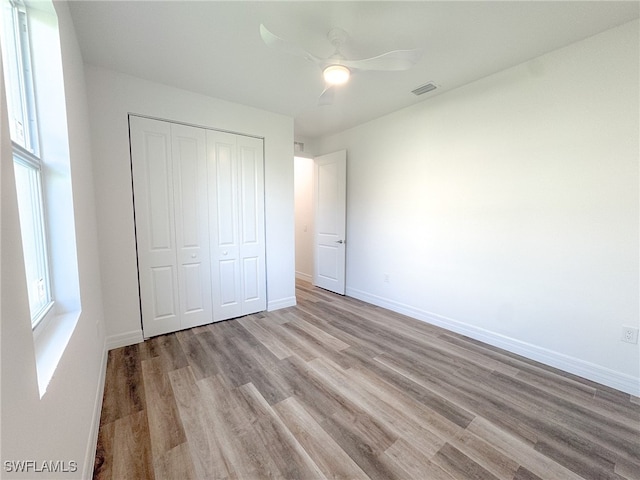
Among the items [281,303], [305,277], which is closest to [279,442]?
[281,303]

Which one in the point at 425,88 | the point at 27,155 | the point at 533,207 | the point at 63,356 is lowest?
the point at 63,356

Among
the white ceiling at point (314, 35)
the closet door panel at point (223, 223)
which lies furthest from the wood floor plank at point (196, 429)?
the white ceiling at point (314, 35)

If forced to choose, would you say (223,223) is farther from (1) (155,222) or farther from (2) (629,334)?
(2) (629,334)

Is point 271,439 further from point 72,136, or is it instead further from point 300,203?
point 300,203

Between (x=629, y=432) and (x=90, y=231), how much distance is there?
386 cm

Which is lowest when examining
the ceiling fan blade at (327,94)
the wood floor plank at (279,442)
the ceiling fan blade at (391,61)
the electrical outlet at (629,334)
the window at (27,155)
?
the wood floor plank at (279,442)

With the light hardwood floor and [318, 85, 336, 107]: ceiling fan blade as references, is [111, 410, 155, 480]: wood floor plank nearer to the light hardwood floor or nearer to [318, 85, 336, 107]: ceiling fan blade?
the light hardwood floor

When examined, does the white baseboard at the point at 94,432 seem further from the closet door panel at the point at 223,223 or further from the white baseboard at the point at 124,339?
the closet door panel at the point at 223,223

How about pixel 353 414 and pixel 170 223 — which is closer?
pixel 353 414

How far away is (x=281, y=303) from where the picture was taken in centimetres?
365

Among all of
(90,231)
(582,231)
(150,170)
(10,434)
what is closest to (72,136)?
(90,231)

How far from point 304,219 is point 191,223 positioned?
2.71 m

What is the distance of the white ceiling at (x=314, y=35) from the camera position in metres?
1.71

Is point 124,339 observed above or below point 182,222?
below
